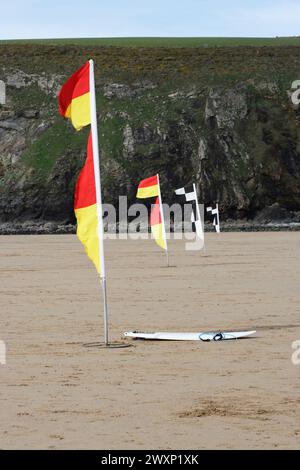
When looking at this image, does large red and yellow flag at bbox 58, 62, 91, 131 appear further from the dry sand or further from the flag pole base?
the dry sand

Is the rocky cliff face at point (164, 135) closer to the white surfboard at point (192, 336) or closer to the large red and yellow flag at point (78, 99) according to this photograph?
the white surfboard at point (192, 336)

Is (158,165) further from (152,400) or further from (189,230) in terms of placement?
(152,400)

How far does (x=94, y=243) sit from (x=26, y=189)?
7243 cm

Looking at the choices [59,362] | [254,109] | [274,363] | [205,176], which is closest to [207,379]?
[274,363]

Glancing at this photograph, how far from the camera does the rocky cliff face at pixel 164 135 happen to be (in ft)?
282

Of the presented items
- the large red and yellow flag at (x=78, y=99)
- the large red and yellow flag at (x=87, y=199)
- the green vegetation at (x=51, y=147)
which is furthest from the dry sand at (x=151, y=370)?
the green vegetation at (x=51, y=147)

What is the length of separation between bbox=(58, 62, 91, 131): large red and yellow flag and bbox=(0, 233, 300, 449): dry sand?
9.69ft

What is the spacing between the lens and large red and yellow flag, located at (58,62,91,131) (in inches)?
584

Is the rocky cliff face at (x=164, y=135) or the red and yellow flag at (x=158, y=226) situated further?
the rocky cliff face at (x=164, y=135)

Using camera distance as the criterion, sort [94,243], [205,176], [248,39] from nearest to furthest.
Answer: [94,243] < [205,176] < [248,39]

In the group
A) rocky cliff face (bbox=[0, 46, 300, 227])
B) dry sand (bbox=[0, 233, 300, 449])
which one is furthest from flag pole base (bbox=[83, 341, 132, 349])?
rocky cliff face (bbox=[0, 46, 300, 227])

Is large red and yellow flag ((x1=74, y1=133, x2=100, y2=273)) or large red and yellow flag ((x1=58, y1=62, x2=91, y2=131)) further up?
large red and yellow flag ((x1=58, y1=62, x2=91, y2=131))

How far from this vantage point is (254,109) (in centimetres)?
9194

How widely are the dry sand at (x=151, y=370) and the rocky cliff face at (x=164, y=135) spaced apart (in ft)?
197
